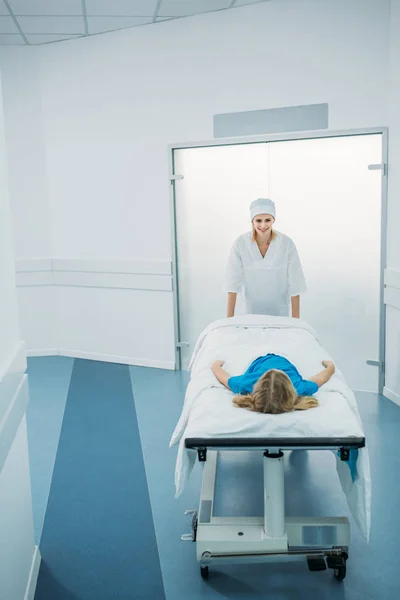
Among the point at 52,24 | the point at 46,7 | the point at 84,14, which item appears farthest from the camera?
the point at 52,24

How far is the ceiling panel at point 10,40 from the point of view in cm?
487

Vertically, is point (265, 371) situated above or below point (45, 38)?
below

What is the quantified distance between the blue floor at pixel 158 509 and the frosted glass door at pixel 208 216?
94 centimetres

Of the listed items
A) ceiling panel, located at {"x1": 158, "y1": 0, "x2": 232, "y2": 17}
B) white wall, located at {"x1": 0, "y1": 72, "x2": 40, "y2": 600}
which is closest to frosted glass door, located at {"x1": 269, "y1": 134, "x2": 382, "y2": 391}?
ceiling panel, located at {"x1": 158, "y1": 0, "x2": 232, "y2": 17}

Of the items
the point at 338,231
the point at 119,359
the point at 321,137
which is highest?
the point at 321,137

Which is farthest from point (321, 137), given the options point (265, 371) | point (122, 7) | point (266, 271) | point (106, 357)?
point (106, 357)

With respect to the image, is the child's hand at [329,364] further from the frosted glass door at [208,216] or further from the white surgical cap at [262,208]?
the frosted glass door at [208,216]

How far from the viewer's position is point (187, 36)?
450 centimetres

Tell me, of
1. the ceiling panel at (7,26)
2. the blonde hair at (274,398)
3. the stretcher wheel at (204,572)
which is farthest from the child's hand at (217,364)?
the ceiling panel at (7,26)

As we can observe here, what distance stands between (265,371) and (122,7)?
10.2ft

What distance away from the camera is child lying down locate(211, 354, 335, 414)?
2.11m

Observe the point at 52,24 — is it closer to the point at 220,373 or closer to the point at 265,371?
the point at 220,373

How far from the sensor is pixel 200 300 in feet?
15.8

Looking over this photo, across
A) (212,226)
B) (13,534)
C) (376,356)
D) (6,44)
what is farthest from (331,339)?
(6,44)
